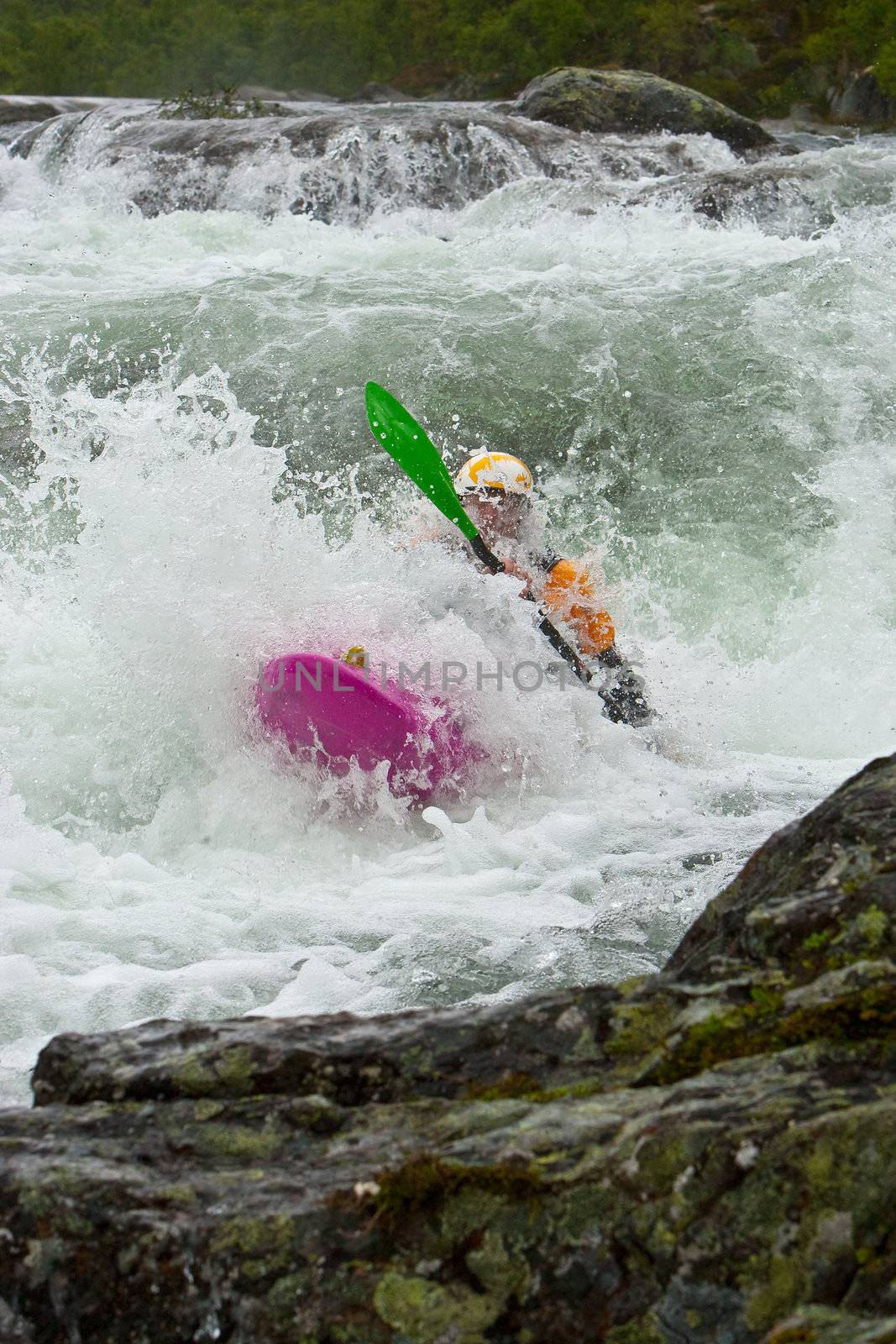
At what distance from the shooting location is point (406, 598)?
460cm

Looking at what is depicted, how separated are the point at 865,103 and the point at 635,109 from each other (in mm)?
8227

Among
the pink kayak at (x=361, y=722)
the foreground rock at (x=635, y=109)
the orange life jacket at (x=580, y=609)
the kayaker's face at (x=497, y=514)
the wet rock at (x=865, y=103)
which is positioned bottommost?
the pink kayak at (x=361, y=722)

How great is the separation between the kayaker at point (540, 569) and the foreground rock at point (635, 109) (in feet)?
39.9

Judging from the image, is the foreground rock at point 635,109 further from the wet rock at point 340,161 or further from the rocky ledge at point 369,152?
the wet rock at point 340,161

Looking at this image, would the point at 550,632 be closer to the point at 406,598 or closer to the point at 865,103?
the point at 406,598

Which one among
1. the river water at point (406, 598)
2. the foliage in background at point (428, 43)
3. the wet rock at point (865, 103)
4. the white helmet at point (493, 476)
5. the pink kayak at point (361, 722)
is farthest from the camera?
the foliage in background at point (428, 43)

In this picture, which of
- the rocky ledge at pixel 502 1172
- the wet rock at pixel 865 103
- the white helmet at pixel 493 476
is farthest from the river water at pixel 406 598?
the wet rock at pixel 865 103

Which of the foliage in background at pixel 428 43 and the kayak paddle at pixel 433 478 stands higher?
the foliage in background at pixel 428 43

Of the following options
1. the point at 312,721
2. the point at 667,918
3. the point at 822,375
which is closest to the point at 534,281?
the point at 822,375

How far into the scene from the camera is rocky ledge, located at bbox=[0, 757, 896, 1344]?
1.40 metres

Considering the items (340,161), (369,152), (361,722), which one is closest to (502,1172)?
(361,722)

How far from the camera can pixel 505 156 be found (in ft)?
43.6

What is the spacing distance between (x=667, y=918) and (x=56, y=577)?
3583 millimetres

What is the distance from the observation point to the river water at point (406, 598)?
360 cm
